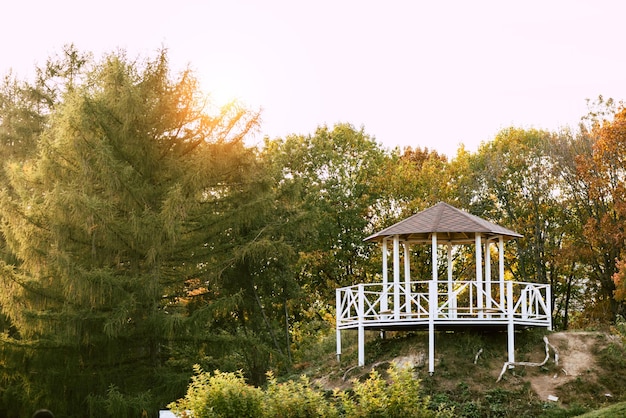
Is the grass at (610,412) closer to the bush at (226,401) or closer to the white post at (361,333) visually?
the white post at (361,333)

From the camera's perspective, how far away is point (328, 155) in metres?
37.3

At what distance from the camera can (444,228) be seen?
22.4 meters

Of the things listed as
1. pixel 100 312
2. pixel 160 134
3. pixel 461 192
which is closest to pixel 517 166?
pixel 461 192

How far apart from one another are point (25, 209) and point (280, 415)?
43.0ft

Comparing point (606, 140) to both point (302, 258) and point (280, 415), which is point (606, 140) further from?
point (280, 415)

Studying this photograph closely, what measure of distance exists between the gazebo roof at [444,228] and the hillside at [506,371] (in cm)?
264

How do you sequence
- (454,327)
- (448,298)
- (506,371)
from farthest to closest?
(448,298)
(454,327)
(506,371)

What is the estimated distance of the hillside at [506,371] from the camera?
19609 mm

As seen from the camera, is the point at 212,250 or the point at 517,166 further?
the point at 517,166

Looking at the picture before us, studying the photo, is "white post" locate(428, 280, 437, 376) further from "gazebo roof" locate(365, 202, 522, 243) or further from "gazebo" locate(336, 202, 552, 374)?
"gazebo roof" locate(365, 202, 522, 243)

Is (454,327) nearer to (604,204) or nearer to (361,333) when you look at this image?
(361,333)

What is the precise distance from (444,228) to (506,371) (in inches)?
150

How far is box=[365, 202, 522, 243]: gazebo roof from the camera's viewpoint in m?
22.4

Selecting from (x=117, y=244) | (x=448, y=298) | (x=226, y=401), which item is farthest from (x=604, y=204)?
(x=226, y=401)
